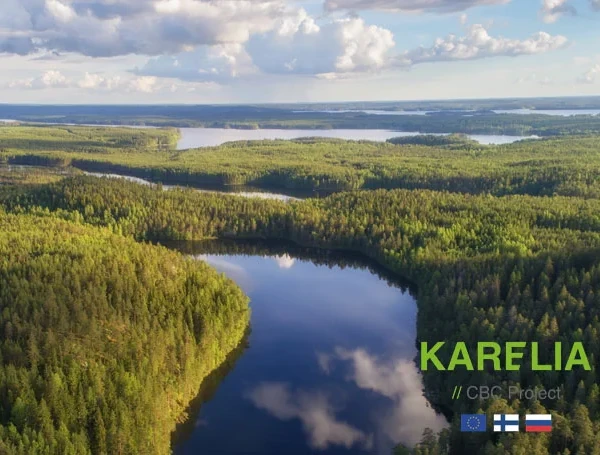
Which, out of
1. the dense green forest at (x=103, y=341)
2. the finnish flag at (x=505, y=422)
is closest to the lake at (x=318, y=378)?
the dense green forest at (x=103, y=341)

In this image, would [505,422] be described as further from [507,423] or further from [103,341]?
[103,341]

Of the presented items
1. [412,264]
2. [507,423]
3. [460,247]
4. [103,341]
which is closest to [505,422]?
[507,423]

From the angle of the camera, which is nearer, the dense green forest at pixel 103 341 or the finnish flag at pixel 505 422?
the finnish flag at pixel 505 422

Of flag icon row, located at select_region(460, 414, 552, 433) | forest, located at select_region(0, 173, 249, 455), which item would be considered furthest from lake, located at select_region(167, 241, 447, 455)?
flag icon row, located at select_region(460, 414, 552, 433)

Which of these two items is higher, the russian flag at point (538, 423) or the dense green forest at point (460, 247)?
the dense green forest at point (460, 247)

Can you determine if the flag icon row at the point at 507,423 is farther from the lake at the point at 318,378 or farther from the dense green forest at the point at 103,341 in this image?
the dense green forest at the point at 103,341

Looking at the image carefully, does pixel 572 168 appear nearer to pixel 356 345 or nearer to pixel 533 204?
pixel 533 204
